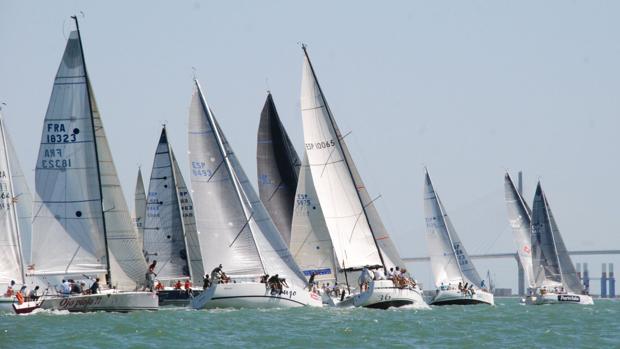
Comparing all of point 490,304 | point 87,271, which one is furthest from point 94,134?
point 490,304

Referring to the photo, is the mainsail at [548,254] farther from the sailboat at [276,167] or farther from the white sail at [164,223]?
the white sail at [164,223]

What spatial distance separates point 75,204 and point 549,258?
3245cm

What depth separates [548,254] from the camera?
213ft

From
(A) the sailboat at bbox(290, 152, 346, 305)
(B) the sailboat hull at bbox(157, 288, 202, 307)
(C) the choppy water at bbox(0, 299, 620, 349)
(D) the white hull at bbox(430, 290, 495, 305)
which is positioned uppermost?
(A) the sailboat at bbox(290, 152, 346, 305)

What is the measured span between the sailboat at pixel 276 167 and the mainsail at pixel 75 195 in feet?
37.8

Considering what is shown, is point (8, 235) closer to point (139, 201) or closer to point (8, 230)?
point (8, 230)

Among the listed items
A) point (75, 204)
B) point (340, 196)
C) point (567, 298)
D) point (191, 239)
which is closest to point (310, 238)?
point (340, 196)

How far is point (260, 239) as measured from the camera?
40.7 m

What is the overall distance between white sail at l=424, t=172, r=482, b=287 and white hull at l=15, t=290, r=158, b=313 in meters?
23.9

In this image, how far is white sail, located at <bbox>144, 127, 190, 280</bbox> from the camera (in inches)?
1977

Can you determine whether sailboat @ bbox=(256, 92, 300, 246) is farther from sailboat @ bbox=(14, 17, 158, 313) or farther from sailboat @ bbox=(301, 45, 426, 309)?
sailboat @ bbox=(14, 17, 158, 313)

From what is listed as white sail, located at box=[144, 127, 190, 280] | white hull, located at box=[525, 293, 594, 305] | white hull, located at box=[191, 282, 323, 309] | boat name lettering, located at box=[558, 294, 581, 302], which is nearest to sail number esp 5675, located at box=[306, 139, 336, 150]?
white hull, located at box=[191, 282, 323, 309]

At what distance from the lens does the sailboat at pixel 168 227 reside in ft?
165

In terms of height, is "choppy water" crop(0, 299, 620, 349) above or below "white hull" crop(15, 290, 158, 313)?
below
